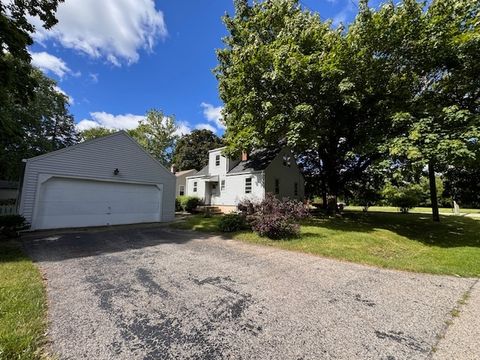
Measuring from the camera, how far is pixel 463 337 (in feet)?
10.1

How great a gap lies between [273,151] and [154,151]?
24.1m

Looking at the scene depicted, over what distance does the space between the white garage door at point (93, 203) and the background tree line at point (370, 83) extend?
6.28m

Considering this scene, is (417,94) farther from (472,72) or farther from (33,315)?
(33,315)

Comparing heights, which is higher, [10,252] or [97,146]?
[97,146]

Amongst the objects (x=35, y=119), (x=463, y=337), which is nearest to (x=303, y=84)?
(x=463, y=337)

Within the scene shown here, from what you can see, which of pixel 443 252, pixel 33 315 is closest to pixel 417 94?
pixel 443 252

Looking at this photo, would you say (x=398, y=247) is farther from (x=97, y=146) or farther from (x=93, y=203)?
(x=97, y=146)

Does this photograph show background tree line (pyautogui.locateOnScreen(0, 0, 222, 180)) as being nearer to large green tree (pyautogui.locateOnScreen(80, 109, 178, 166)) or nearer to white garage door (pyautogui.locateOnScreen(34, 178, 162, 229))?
large green tree (pyautogui.locateOnScreen(80, 109, 178, 166))

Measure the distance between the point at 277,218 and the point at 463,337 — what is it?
6.50 meters

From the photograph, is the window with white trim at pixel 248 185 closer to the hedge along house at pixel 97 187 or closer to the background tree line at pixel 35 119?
the hedge along house at pixel 97 187

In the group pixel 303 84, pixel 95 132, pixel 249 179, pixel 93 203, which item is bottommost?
pixel 93 203

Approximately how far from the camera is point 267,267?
6043mm

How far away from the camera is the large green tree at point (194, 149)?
40.2 m

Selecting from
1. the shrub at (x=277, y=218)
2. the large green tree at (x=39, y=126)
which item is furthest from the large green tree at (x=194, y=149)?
the shrub at (x=277, y=218)
